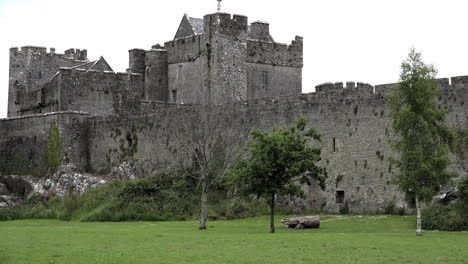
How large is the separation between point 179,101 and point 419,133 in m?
35.4

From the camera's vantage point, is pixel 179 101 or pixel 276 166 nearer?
pixel 276 166

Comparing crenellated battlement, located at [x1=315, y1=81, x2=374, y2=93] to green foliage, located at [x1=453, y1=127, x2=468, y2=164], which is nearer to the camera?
green foliage, located at [x1=453, y1=127, x2=468, y2=164]

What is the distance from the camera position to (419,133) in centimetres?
3519

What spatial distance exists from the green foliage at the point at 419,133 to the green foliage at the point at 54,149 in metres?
34.1

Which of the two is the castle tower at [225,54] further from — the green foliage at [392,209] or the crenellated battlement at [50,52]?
the crenellated battlement at [50,52]

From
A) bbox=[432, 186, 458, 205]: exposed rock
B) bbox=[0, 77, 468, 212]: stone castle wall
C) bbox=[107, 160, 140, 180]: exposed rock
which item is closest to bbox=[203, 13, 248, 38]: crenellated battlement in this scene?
bbox=[0, 77, 468, 212]: stone castle wall

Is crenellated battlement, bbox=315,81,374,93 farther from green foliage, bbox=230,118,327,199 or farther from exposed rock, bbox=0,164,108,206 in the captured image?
exposed rock, bbox=0,164,108,206

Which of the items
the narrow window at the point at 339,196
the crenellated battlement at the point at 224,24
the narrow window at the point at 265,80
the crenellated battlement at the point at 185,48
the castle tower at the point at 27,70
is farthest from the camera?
the castle tower at the point at 27,70

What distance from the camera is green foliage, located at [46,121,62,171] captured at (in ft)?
210

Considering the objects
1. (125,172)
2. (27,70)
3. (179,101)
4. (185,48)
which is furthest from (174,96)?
(27,70)

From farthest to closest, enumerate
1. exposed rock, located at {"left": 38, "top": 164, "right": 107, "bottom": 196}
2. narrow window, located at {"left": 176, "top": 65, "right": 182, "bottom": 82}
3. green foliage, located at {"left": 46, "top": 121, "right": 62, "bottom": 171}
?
narrow window, located at {"left": 176, "top": 65, "right": 182, "bottom": 82} < green foliage, located at {"left": 46, "top": 121, "right": 62, "bottom": 171} < exposed rock, located at {"left": 38, "top": 164, "right": 107, "bottom": 196}

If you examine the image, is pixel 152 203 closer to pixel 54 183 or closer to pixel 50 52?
pixel 54 183

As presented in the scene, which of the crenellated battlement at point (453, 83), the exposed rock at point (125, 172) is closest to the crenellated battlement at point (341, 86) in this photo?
the crenellated battlement at point (453, 83)

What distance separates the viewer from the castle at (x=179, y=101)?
4625 centimetres
